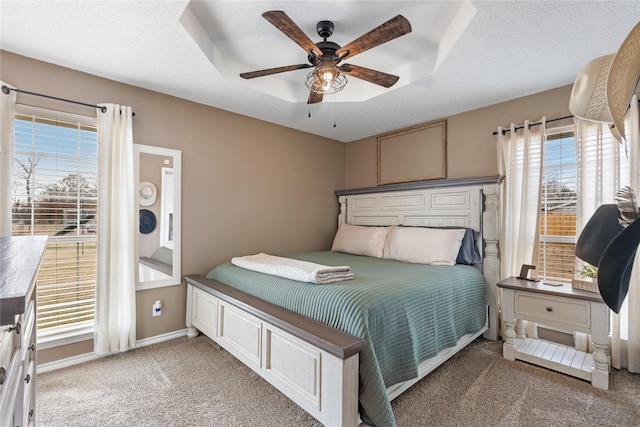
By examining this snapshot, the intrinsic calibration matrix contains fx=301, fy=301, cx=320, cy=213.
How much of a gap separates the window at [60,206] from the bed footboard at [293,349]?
1022mm

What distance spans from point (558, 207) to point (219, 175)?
3339 millimetres

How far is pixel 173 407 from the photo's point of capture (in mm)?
1880

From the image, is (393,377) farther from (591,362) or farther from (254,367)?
(591,362)

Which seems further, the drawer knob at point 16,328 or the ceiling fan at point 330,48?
the ceiling fan at point 330,48

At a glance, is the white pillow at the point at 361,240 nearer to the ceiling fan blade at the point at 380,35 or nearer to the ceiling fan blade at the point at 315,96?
the ceiling fan blade at the point at 315,96

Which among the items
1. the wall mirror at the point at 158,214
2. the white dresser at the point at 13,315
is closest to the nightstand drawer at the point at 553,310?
the white dresser at the point at 13,315

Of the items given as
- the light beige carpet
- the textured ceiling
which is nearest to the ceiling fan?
the textured ceiling

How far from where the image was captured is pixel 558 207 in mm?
2738

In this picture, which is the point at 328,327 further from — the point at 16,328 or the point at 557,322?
the point at 557,322

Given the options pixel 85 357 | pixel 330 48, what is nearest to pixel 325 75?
pixel 330 48

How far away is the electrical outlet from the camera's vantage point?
9.30 feet

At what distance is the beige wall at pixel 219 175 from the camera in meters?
2.50

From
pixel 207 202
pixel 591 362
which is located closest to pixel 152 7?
pixel 207 202

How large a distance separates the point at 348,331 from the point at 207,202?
220 cm
